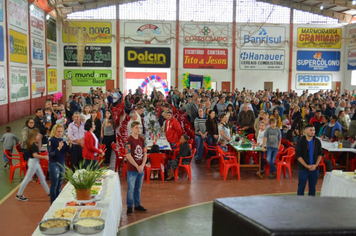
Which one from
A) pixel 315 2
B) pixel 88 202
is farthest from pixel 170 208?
pixel 315 2

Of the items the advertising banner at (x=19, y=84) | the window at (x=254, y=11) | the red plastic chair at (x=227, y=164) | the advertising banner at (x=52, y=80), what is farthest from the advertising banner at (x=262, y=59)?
the red plastic chair at (x=227, y=164)

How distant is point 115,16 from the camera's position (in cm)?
2650

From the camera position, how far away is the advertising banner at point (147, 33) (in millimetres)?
26562

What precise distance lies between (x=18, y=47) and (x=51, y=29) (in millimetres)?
6675

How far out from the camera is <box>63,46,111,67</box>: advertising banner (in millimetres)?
26453

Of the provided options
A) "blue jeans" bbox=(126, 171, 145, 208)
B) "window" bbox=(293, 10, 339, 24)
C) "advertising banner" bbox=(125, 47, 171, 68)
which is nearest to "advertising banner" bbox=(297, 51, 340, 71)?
"window" bbox=(293, 10, 339, 24)

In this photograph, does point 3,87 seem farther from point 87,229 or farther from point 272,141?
point 87,229

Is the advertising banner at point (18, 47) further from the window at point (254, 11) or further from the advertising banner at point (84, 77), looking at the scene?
the window at point (254, 11)

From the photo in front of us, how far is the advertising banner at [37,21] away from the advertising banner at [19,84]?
2908 millimetres

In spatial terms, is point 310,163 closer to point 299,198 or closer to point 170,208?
point 170,208

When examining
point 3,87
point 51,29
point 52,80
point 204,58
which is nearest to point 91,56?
point 51,29

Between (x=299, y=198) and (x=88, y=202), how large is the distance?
399cm

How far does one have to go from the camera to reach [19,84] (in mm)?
18625

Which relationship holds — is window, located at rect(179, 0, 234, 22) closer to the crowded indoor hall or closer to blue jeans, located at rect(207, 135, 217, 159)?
the crowded indoor hall
